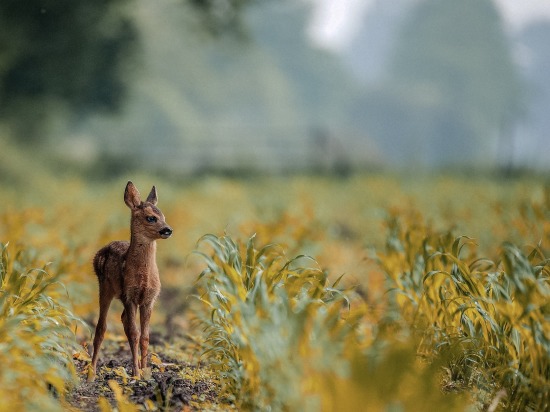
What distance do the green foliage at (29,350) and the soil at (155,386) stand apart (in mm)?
130

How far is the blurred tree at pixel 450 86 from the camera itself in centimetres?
4191

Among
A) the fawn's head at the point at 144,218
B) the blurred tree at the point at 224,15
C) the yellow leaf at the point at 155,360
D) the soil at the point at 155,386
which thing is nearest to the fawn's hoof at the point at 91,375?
the soil at the point at 155,386

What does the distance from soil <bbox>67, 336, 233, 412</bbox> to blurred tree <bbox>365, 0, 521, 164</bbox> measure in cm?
3665

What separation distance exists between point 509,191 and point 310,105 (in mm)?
39075

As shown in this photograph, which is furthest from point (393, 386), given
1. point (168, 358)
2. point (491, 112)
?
point (491, 112)

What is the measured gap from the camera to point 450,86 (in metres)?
44.3

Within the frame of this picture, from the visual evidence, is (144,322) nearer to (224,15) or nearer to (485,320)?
(485,320)

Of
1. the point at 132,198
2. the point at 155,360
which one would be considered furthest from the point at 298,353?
the point at 155,360

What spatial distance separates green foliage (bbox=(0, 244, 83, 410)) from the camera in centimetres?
255

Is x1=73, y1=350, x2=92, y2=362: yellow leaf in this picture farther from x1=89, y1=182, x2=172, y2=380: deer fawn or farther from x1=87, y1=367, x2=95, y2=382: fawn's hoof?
x1=89, y1=182, x2=172, y2=380: deer fawn

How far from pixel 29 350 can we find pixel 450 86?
1726 inches

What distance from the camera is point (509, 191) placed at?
1054cm

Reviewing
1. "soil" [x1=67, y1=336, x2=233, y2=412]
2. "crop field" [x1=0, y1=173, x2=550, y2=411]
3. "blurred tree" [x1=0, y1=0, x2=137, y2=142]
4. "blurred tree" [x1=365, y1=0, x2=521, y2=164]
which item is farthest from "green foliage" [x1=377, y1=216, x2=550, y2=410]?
"blurred tree" [x1=365, y1=0, x2=521, y2=164]

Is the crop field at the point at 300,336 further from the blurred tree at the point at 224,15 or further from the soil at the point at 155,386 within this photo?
the blurred tree at the point at 224,15
